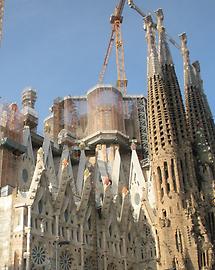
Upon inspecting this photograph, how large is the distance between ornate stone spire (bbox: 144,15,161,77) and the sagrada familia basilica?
0.12 m

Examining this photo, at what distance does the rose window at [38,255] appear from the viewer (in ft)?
97.4

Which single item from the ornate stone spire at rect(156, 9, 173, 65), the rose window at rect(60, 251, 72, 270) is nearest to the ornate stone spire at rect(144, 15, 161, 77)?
the ornate stone spire at rect(156, 9, 173, 65)

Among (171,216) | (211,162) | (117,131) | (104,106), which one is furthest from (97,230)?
(104,106)

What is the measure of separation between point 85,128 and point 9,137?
1878 cm

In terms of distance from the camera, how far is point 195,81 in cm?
5469

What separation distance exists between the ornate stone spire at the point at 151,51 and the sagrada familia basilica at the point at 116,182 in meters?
0.12

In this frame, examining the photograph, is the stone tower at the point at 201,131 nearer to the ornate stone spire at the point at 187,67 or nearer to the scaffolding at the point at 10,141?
the ornate stone spire at the point at 187,67

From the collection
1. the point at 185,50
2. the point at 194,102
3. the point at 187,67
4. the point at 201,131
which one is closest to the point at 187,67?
the point at 187,67

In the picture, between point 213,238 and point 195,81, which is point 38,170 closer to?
point 213,238

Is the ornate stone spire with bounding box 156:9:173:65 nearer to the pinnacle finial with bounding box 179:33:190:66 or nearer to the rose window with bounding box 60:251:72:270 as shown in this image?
the pinnacle finial with bounding box 179:33:190:66

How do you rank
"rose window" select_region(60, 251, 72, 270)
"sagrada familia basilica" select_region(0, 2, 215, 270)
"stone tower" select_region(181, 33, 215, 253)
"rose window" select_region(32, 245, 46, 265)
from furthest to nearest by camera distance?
"stone tower" select_region(181, 33, 215, 253), "rose window" select_region(60, 251, 72, 270), "sagrada familia basilica" select_region(0, 2, 215, 270), "rose window" select_region(32, 245, 46, 265)

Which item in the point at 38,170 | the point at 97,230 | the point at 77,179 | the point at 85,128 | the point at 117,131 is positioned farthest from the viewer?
the point at 85,128

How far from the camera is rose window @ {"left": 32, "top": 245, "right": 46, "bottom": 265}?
29.7 m

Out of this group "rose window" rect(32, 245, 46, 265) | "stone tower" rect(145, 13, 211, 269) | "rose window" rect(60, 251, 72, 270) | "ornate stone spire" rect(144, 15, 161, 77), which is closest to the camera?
"rose window" rect(32, 245, 46, 265)
